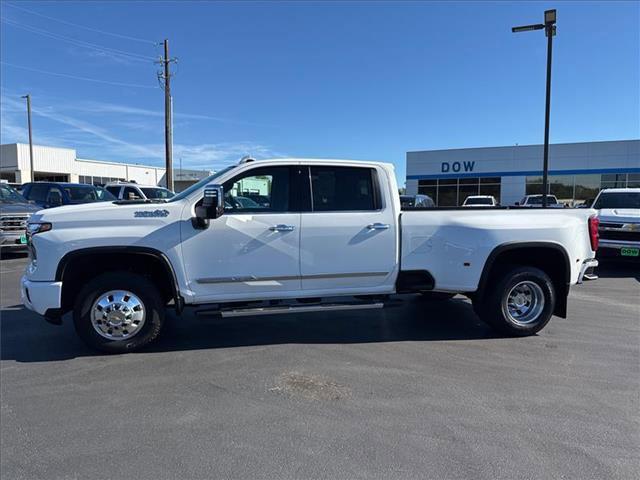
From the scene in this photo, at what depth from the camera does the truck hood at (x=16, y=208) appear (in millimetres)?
11320

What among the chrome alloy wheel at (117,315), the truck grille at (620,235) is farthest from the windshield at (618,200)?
the chrome alloy wheel at (117,315)

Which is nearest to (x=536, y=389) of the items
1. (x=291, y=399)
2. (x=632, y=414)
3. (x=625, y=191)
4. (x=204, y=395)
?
(x=632, y=414)

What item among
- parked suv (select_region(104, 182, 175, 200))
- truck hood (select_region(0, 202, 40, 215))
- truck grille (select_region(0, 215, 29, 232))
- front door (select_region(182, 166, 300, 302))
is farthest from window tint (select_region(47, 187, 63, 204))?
front door (select_region(182, 166, 300, 302))

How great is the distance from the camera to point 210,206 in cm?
452

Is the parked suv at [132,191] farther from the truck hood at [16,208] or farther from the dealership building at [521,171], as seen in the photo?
the dealership building at [521,171]

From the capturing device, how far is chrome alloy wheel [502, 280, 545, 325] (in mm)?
5457

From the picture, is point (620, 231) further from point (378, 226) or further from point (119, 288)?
point (119, 288)

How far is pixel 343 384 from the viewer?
4070mm

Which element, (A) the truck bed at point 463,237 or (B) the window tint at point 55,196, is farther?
(B) the window tint at point 55,196

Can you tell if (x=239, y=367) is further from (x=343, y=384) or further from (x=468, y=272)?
(x=468, y=272)

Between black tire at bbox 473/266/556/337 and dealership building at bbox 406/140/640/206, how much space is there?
105ft

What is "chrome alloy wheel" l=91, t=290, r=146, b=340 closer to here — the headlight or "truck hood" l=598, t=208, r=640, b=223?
the headlight

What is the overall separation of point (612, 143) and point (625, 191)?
25110 millimetres

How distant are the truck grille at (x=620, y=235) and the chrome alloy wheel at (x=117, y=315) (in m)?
9.67
